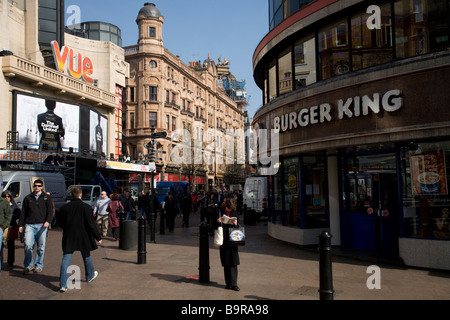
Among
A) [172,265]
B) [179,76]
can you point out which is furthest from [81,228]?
[179,76]

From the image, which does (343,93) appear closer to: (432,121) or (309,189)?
(432,121)

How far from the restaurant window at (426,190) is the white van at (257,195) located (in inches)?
532

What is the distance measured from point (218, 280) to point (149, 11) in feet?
158

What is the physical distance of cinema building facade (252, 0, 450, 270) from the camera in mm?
8664

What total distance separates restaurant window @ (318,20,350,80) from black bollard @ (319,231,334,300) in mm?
6176

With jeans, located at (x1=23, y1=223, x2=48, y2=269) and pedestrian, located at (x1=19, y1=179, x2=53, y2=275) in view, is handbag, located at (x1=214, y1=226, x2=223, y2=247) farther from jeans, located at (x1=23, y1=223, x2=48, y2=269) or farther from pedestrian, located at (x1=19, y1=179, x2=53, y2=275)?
jeans, located at (x1=23, y1=223, x2=48, y2=269)

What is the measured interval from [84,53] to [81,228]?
33.9 metres

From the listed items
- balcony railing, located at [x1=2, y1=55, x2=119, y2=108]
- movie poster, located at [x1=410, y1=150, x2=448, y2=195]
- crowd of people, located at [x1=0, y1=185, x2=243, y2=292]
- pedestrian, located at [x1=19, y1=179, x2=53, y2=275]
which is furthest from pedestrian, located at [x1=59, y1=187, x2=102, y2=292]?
balcony railing, located at [x1=2, y1=55, x2=119, y2=108]

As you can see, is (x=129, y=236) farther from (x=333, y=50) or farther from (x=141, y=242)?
(x=333, y=50)

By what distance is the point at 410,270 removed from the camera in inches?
338

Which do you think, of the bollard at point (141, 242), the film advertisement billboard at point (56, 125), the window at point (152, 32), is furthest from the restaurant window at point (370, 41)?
the window at point (152, 32)

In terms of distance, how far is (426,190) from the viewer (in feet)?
28.7

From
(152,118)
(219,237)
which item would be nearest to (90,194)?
(219,237)

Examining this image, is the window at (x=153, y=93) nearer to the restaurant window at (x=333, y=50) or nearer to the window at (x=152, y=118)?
the window at (x=152, y=118)
